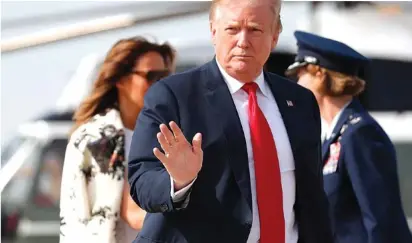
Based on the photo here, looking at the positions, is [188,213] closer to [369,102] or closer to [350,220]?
[350,220]

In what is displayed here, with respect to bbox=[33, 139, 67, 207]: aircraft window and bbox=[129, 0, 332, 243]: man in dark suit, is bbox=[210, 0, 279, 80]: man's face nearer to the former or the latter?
bbox=[129, 0, 332, 243]: man in dark suit

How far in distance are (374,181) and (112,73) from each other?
108 cm

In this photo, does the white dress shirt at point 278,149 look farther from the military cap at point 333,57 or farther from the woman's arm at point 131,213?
the military cap at point 333,57

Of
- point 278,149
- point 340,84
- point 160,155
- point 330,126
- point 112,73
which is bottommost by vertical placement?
point 330,126

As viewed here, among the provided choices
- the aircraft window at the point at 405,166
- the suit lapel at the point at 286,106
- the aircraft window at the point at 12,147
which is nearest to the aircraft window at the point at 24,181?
the aircraft window at the point at 12,147

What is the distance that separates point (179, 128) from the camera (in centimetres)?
313

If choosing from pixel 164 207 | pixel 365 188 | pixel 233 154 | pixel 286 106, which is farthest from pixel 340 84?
pixel 164 207

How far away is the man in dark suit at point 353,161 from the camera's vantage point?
14.6ft

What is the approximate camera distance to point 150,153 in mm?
3283

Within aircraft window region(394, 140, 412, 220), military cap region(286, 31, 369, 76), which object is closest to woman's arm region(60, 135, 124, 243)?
military cap region(286, 31, 369, 76)

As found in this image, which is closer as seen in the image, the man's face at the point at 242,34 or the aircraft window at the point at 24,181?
the man's face at the point at 242,34

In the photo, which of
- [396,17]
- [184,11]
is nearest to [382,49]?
[396,17]

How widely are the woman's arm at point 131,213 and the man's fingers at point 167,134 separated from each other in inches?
49.3

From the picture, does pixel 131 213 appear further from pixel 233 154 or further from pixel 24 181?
pixel 24 181
